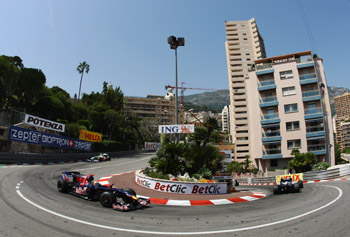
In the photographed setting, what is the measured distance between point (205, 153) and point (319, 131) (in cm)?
2870

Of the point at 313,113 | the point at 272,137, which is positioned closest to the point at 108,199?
the point at 272,137

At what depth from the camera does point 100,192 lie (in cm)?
1055

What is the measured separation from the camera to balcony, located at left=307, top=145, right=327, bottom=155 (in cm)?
3700

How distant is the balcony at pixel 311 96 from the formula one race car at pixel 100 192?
3875 cm

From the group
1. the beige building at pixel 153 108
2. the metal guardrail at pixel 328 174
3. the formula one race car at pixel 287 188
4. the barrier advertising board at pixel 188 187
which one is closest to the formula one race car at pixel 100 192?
the barrier advertising board at pixel 188 187

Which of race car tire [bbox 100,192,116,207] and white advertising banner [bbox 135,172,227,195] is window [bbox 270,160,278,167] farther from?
race car tire [bbox 100,192,116,207]

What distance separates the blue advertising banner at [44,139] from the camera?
27906 millimetres

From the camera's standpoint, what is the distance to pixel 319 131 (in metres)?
37.7

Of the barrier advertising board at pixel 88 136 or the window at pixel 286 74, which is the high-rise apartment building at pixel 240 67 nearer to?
the window at pixel 286 74

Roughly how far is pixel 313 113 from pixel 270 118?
690 centimetres

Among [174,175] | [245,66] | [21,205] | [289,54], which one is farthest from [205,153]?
[245,66]

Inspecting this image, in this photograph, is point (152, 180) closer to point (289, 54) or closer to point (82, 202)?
point (82, 202)

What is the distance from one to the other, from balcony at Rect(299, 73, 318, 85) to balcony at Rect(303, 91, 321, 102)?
1898mm

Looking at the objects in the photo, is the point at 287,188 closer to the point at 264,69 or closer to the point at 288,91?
the point at 288,91
